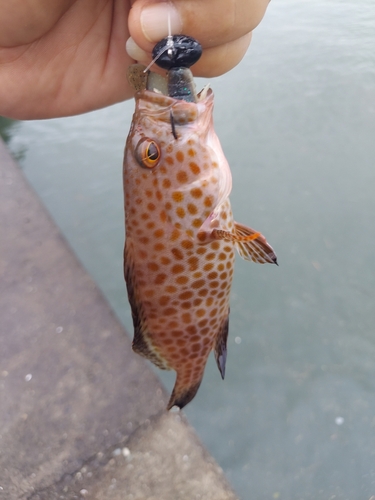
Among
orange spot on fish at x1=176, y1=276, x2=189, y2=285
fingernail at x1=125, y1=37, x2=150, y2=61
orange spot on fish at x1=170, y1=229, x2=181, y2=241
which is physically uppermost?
fingernail at x1=125, y1=37, x2=150, y2=61

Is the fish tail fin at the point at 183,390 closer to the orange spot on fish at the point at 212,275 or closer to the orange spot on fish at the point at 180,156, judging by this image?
the orange spot on fish at the point at 212,275

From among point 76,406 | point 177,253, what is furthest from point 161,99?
point 76,406

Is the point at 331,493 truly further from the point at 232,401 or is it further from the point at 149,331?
the point at 149,331

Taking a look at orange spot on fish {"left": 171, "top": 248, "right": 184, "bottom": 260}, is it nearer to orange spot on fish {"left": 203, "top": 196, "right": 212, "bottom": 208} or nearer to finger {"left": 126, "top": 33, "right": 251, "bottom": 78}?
orange spot on fish {"left": 203, "top": 196, "right": 212, "bottom": 208}

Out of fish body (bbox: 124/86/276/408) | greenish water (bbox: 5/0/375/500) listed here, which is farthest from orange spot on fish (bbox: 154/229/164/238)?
greenish water (bbox: 5/0/375/500)

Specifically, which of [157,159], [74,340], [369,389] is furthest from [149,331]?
[369,389]

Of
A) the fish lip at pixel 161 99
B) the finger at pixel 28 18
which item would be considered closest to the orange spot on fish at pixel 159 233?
the fish lip at pixel 161 99
